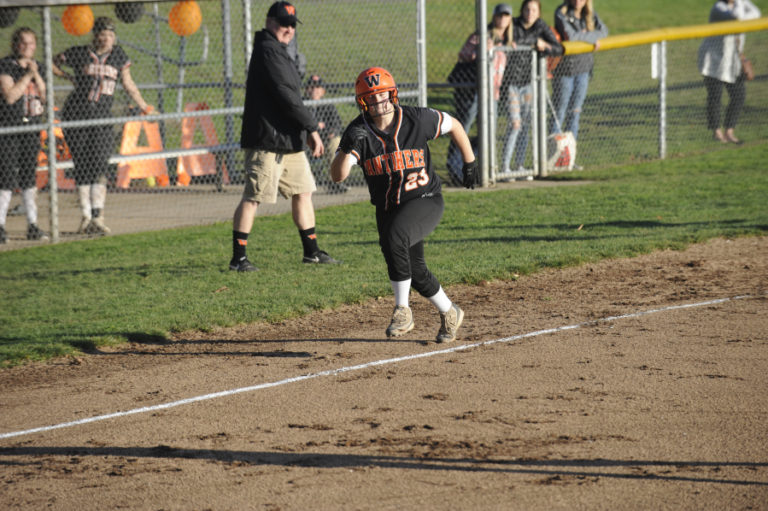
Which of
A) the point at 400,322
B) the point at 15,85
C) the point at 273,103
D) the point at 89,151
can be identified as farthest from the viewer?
the point at 89,151

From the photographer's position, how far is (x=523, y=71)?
45.9ft

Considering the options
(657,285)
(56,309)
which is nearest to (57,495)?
(56,309)

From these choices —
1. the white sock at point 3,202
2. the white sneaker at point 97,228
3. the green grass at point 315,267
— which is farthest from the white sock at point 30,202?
the white sneaker at point 97,228

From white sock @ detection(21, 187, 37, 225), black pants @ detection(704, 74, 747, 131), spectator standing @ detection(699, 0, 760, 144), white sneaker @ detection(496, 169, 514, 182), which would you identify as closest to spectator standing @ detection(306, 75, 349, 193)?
white sneaker @ detection(496, 169, 514, 182)

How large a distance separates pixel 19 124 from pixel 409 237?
655 cm

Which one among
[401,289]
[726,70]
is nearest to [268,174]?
[401,289]

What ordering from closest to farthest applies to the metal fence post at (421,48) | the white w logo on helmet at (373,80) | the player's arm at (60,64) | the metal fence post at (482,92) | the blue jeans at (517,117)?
the white w logo on helmet at (373,80) < the player's arm at (60,64) < the metal fence post at (482,92) < the metal fence post at (421,48) < the blue jeans at (517,117)

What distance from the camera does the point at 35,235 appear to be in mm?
11609

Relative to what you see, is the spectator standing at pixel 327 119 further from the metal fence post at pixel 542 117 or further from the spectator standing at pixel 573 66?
the spectator standing at pixel 573 66

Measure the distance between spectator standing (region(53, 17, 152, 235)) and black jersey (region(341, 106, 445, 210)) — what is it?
598cm

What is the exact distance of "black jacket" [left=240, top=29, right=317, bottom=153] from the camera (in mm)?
9047

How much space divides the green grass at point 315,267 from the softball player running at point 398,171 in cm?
155

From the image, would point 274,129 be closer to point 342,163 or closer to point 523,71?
point 342,163

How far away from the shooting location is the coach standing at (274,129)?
9055 millimetres
